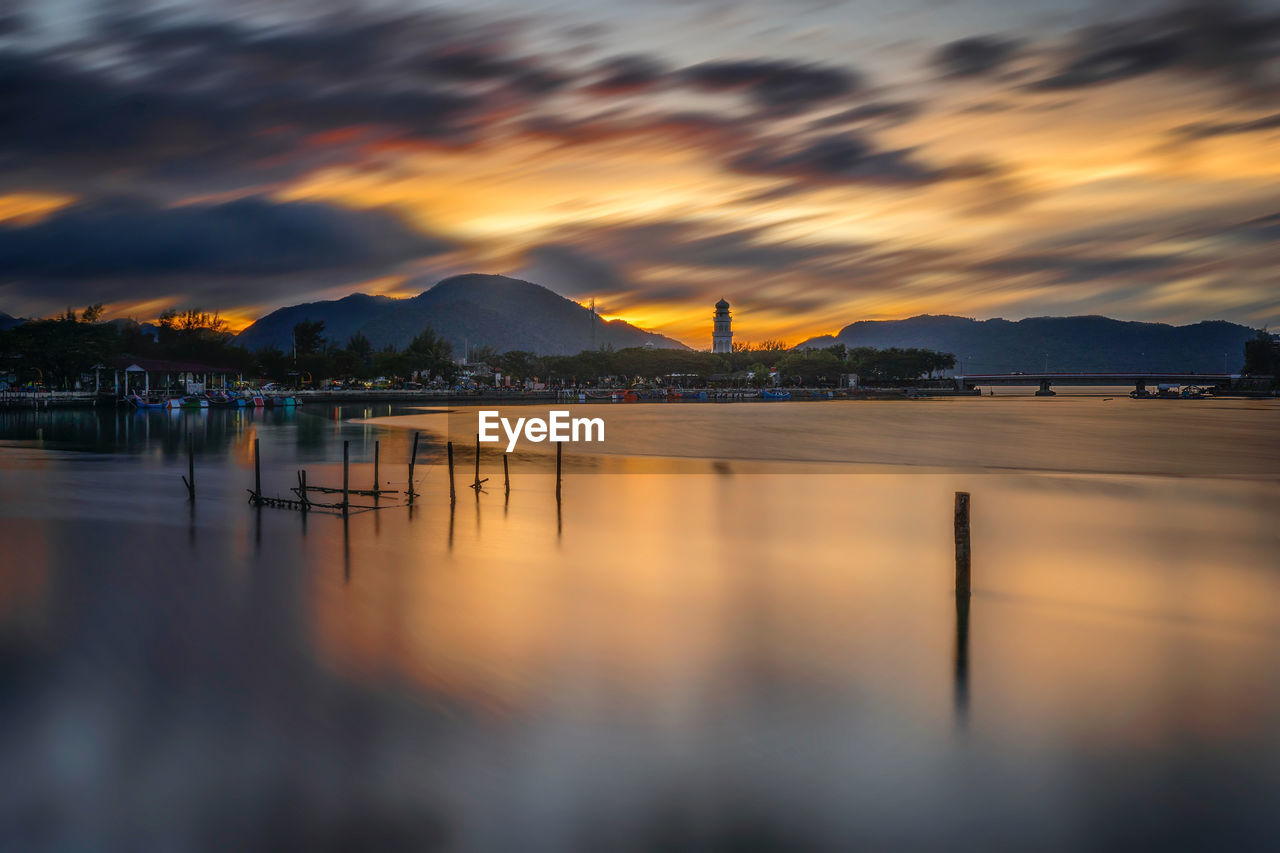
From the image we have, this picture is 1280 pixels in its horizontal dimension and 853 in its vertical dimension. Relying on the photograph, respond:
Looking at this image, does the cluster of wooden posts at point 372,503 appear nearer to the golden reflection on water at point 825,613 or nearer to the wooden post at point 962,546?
the wooden post at point 962,546

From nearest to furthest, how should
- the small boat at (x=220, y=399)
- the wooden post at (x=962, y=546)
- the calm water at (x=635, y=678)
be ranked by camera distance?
the calm water at (x=635, y=678)
the wooden post at (x=962, y=546)
the small boat at (x=220, y=399)

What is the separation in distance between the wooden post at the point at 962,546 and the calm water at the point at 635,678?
1.82 feet

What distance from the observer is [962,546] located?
17438 millimetres

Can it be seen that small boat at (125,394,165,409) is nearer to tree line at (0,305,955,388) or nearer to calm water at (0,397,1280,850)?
tree line at (0,305,955,388)

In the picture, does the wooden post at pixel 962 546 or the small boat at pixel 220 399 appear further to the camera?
the small boat at pixel 220 399

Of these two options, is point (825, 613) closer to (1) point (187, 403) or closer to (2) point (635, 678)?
(2) point (635, 678)

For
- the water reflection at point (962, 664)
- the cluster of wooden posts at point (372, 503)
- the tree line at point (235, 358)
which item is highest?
the tree line at point (235, 358)

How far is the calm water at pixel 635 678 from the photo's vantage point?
366 inches

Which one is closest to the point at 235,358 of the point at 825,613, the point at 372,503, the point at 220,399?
the point at 220,399

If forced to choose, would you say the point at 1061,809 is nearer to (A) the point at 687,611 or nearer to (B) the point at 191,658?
(A) the point at 687,611

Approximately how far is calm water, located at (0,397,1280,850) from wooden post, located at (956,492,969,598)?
1.82 ft

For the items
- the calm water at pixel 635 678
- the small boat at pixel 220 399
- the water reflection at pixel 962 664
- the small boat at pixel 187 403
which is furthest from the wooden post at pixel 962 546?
the small boat at pixel 220 399

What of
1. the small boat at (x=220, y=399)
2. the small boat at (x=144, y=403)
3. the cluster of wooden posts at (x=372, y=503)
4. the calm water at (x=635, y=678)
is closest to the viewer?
the calm water at (x=635, y=678)

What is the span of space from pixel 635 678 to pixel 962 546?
792 cm
